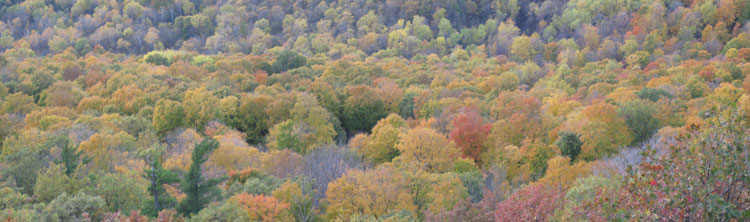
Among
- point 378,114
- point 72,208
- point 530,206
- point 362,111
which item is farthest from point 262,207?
point 378,114

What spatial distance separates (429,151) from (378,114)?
26317 mm

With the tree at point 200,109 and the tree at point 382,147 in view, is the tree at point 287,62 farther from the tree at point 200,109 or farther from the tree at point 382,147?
the tree at point 382,147

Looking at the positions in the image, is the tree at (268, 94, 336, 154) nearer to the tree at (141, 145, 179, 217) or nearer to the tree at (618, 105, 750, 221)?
the tree at (141, 145, 179, 217)

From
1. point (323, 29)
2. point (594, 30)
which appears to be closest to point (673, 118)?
point (594, 30)

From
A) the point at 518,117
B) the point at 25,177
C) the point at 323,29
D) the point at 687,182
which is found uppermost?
the point at 687,182

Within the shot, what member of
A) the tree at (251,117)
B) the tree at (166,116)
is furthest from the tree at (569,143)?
the tree at (166,116)

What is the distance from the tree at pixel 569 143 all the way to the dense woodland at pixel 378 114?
346 mm

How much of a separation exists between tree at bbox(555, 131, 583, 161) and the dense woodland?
13.6 inches

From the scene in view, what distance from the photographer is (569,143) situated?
46.3 meters

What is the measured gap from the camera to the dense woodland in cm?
2595

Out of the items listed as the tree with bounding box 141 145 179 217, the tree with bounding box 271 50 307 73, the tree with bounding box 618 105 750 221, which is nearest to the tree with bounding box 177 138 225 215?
the tree with bounding box 141 145 179 217

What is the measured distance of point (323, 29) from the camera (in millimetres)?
152875

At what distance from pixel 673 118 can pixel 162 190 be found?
152 ft

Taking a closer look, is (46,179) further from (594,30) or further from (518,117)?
(594,30)
